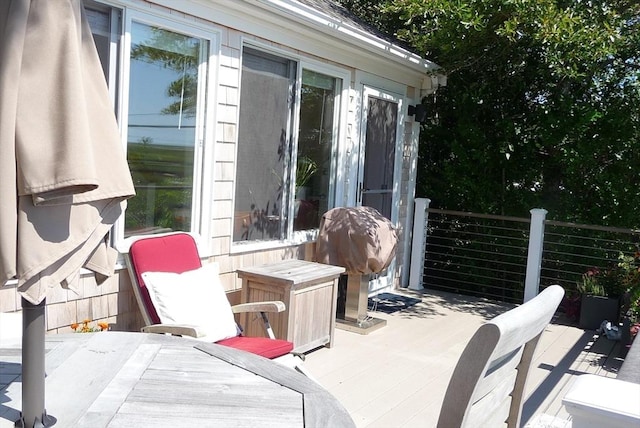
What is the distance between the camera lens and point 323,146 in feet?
18.9

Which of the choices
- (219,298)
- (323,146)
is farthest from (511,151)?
(219,298)

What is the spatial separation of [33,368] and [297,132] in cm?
398

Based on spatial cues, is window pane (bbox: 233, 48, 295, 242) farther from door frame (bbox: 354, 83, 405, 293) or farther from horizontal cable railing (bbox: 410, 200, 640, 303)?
horizontal cable railing (bbox: 410, 200, 640, 303)

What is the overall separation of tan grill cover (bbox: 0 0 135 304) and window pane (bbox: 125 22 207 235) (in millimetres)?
2436

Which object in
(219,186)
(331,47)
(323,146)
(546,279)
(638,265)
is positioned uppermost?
(331,47)

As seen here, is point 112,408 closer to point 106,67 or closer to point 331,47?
point 106,67

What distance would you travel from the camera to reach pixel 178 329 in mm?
3244

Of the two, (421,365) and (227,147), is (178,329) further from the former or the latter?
(421,365)

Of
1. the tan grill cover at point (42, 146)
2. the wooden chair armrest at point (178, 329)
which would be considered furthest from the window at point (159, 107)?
the tan grill cover at point (42, 146)

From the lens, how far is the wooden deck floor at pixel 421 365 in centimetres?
374

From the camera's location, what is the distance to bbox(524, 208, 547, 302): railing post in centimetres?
664

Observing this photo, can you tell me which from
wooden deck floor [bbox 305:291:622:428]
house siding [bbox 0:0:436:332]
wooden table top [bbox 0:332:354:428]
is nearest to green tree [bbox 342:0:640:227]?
house siding [bbox 0:0:436:332]

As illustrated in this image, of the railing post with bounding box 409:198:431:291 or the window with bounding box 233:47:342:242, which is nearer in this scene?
the window with bounding box 233:47:342:242

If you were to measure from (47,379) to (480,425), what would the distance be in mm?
1218
